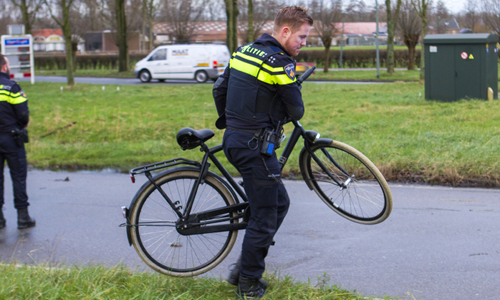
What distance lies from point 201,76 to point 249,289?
23.9 m

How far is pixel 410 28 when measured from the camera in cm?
3484

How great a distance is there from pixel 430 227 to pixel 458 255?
2.61 feet

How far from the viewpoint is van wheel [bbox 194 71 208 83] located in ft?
88.1

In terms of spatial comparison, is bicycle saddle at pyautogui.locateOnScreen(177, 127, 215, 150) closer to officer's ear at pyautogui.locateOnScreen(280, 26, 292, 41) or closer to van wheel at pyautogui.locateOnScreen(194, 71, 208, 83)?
officer's ear at pyautogui.locateOnScreen(280, 26, 292, 41)

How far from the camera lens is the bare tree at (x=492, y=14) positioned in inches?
1319

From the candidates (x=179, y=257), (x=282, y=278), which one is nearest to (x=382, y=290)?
(x=282, y=278)

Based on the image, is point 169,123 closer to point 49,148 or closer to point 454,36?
point 49,148

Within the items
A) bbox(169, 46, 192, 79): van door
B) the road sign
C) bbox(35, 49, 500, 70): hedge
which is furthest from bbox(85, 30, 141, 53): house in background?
the road sign

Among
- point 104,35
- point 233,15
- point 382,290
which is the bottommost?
point 382,290

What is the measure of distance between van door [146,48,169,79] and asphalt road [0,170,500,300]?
21.2m

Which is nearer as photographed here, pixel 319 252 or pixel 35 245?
pixel 319 252

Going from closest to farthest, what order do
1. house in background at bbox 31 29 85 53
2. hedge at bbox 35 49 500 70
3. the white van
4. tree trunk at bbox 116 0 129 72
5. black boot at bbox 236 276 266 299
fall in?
black boot at bbox 236 276 266 299 < the white van < tree trunk at bbox 116 0 129 72 < hedge at bbox 35 49 500 70 < house in background at bbox 31 29 85 53

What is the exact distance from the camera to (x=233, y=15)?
88.9 feet

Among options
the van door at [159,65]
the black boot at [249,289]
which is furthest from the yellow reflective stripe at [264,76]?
the van door at [159,65]
